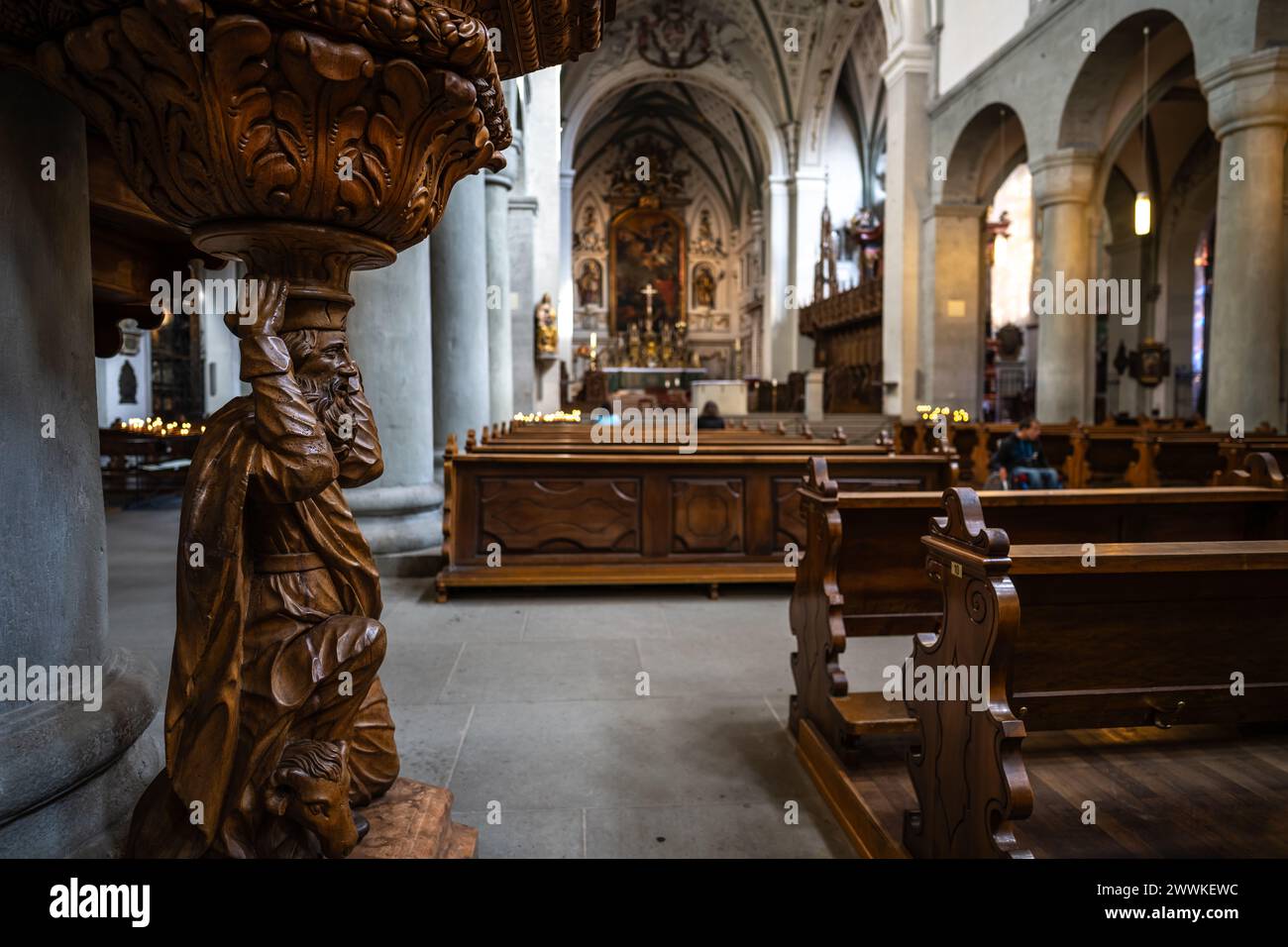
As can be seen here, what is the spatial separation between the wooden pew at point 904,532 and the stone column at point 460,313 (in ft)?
14.2

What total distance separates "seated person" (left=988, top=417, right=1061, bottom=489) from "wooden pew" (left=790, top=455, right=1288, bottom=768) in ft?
12.1

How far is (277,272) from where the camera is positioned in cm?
159

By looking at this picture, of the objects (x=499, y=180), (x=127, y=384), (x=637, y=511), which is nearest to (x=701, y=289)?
(x=127, y=384)

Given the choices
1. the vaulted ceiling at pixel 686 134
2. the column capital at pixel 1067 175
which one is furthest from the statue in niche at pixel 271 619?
the vaulted ceiling at pixel 686 134

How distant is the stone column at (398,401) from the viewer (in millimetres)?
5012

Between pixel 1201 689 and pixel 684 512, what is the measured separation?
341 centimetres

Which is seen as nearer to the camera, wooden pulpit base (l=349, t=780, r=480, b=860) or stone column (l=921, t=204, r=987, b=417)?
wooden pulpit base (l=349, t=780, r=480, b=860)

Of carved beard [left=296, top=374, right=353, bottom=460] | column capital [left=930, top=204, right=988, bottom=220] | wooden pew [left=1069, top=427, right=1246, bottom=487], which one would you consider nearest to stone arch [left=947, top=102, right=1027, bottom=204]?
column capital [left=930, top=204, right=988, bottom=220]

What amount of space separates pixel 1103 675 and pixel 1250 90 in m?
9.01

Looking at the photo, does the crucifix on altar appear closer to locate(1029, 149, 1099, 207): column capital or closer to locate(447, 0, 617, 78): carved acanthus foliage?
locate(1029, 149, 1099, 207): column capital

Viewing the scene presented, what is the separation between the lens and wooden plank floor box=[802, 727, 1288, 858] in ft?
6.75

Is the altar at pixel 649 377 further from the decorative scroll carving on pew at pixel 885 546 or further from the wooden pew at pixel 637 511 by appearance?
the decorative scroll carving on pew at pixel 885 546

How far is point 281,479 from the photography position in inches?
57.4
